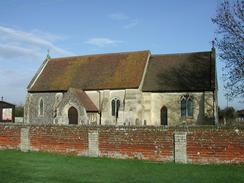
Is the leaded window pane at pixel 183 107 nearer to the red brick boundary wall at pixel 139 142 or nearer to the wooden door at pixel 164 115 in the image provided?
the wooden door at pixel 164 115

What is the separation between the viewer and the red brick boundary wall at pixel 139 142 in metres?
15.1

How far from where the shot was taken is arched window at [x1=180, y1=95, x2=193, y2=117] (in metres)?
35.0

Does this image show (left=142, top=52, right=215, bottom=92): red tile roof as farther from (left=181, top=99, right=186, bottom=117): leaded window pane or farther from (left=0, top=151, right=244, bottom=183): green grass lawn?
(left=0, top=151, right=244, bottom=183): green grass lawn

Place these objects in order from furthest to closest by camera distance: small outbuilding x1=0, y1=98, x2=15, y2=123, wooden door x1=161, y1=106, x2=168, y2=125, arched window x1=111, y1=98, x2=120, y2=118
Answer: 1. arched window x1=111, y1=98, x2=120, y2=118
2. wooden door x1=161, y1=106, x2=168, y2=125
3. small outbuilding x1=0, y1=98, x2=15, y2=123

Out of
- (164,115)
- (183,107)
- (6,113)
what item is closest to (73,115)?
(6,113)

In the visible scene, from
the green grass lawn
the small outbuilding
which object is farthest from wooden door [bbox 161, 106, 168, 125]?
the green grass lawn

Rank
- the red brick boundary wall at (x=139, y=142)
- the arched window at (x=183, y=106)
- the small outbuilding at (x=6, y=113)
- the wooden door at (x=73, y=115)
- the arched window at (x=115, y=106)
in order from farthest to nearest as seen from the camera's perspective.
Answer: the arched window at (x=115, y=106) → the wooden door at (x=73, y=115) → the arched window at (x=183, y=106) → the small outbuilding at (x=6, y=113) → the red brick boundary wall at (x=139, y=142)

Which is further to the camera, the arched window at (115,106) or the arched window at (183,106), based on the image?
the arched window at (115,106)

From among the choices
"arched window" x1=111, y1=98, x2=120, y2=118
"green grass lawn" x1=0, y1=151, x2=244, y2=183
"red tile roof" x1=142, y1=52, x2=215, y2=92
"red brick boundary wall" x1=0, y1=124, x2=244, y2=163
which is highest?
"red tile roof" x1=142, y1=52, x2=215, y2=92

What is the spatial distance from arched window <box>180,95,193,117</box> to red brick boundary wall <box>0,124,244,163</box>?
1899 centimetres

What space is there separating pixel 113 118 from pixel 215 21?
46.8 ft

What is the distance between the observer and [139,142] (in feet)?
54.4

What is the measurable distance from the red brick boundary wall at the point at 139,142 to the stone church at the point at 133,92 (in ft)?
51.5

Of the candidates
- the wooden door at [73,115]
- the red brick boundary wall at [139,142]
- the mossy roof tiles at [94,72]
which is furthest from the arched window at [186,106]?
the red brick boundary wall at [139,142]
